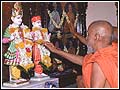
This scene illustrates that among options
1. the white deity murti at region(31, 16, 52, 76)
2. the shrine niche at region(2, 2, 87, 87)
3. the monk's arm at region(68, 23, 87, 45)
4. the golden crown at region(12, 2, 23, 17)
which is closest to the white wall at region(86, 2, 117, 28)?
the shrine niche at region(2, 2, 87, 87)

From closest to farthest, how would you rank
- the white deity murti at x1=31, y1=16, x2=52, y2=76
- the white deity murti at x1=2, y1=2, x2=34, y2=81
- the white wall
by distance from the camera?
the white deity murti at x1=2, y1=2, x2=34, y2=81 < the white deity murti at x1=31, y1=16, x2=52, y2=76 < the white wall

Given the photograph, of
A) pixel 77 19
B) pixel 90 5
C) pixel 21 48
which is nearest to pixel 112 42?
pixel 21 48

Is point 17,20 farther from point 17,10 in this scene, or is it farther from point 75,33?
point 75,33

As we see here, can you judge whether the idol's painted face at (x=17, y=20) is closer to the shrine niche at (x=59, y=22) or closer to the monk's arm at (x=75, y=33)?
the shrine niche at (x=59, y=22)

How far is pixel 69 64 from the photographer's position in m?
2.31

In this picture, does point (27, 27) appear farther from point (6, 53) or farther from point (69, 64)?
point (69, 64)

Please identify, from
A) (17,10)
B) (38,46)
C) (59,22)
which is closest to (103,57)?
(38,46)

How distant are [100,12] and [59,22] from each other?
0.73 meters

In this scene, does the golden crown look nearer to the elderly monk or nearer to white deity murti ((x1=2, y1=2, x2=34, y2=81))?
white deity murti ((x1=2, y1=2, x2=34, y2=81))

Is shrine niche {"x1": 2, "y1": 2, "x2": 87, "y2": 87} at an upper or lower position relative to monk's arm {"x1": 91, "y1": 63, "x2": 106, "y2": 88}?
upper

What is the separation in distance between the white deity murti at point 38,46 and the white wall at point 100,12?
96 centimetres

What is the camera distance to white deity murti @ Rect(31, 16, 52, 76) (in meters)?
1.77

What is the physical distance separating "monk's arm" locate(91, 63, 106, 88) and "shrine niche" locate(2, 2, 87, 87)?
1.75 feet

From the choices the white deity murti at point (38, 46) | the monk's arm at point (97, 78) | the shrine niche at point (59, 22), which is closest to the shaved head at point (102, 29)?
the monk's arm at point (97, 78)
